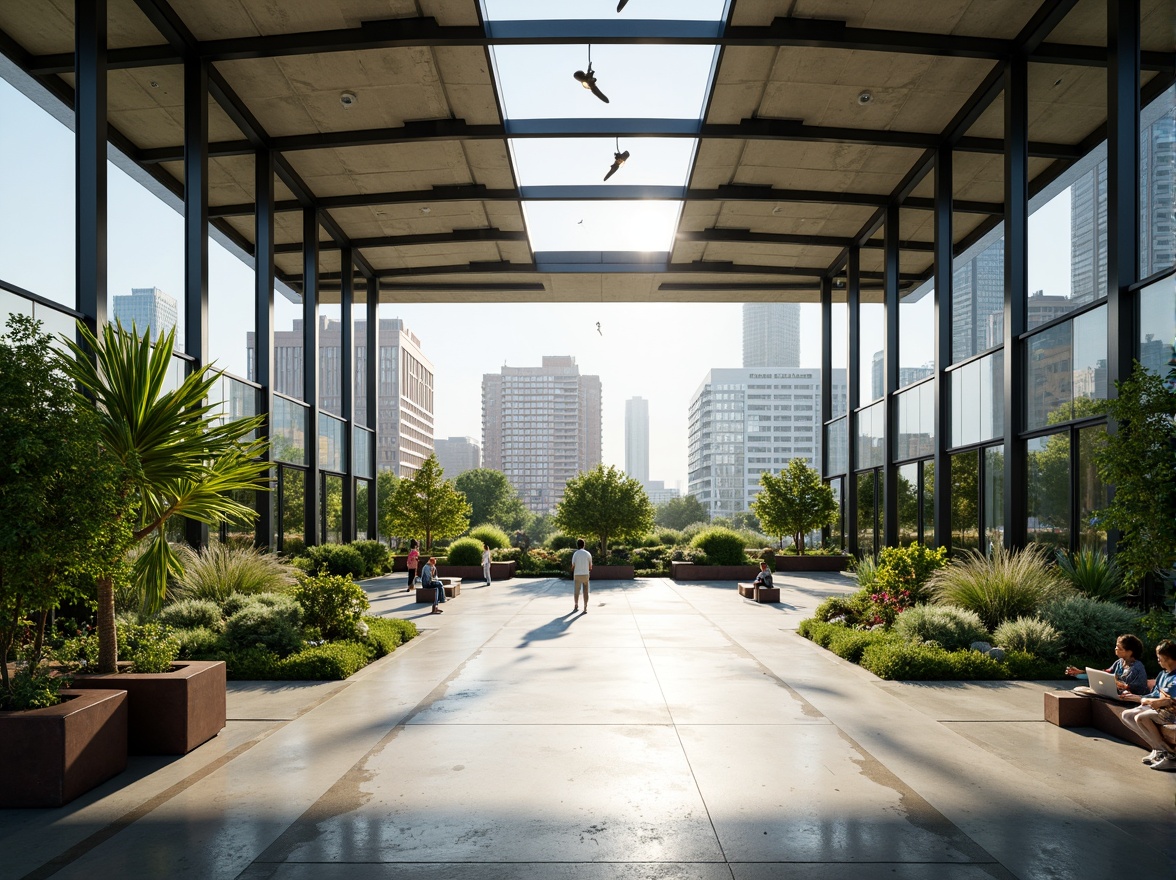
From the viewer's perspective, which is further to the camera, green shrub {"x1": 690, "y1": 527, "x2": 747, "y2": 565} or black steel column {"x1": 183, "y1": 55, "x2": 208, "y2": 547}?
green shrub {"x1": 690, "y1": 527, "x2": 747, "y2": 565}

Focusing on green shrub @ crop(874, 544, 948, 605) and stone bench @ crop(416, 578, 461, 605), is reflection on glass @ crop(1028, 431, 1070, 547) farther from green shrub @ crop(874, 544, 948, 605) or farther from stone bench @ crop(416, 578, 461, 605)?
stone bench @ crop(416, 578, 461, 605)

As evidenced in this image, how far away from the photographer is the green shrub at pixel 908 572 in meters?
12.4

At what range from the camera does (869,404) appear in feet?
84.8

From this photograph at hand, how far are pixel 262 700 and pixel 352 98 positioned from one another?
1267 centimetres

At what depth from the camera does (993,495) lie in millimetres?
16688

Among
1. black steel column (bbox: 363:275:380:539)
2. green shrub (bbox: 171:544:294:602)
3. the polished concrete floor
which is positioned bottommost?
the polished concrete floor

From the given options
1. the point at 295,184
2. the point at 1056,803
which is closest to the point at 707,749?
the point at 1056,803

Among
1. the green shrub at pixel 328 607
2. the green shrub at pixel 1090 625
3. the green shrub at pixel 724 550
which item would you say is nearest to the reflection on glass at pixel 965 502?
the green shrub at pixel 1090 625

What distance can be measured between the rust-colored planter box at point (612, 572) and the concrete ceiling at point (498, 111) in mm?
9972

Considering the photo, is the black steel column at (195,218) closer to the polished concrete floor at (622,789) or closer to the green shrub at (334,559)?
the green shrub at (334,559)

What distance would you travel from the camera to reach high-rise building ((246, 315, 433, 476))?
13325cm

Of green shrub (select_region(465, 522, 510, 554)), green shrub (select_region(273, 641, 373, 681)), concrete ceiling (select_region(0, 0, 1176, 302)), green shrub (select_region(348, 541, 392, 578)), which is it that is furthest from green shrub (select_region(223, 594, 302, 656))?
green shrub (select_region(465, 522, 510, 554))

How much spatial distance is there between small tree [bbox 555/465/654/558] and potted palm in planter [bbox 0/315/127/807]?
22.1m

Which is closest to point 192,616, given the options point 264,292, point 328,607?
point 328,607
